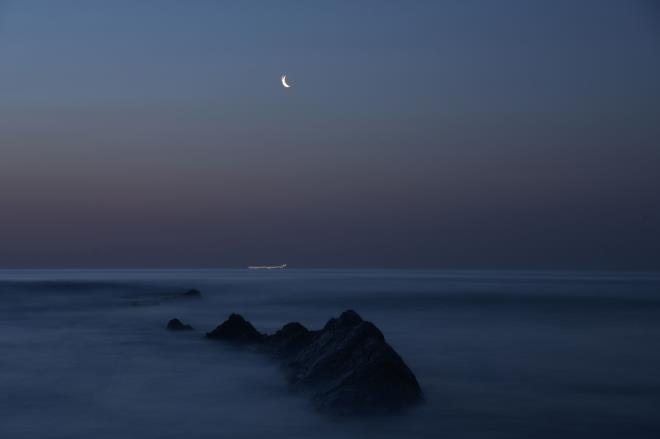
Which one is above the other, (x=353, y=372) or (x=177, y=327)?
Answer: (x=177, y=327)

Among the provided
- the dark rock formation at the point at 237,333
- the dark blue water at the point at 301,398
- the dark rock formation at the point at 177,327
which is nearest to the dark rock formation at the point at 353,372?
the dark blue water at the point at 301,398

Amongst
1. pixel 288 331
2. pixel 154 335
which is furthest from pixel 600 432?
pixel 154 335

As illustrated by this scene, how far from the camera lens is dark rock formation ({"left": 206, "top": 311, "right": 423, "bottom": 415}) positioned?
8.85 meters

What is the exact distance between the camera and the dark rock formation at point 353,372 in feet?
29.0

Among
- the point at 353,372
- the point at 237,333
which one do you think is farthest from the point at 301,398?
the point at 237,333

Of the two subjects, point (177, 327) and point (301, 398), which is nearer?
point (301, 398)

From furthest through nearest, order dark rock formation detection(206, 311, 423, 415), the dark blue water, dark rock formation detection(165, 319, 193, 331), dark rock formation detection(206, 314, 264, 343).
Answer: dark rock formation detection(165, 319, 193, 331)
dark rock formation detection(206, 314, 264, 343)
the dark blue water
dark rock formation detection(206, 311, 423, 415)

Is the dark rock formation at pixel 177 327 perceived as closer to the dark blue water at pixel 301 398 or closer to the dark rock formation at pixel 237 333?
the dark blue water at pixel 301 398

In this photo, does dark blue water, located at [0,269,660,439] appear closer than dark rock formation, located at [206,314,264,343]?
Yes

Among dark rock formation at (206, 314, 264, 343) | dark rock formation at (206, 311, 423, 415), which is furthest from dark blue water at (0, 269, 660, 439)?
dark rock formation at (206, 314, 264, 343)

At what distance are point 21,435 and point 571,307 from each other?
3199 centimetres

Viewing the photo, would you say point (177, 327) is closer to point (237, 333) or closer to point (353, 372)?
point (237, 333)

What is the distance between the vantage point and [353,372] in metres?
9.20

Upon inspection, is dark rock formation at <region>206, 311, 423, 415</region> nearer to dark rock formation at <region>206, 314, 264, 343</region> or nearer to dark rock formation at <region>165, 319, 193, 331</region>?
dark rock formation at <region>206, 314, 264, 343</region>
